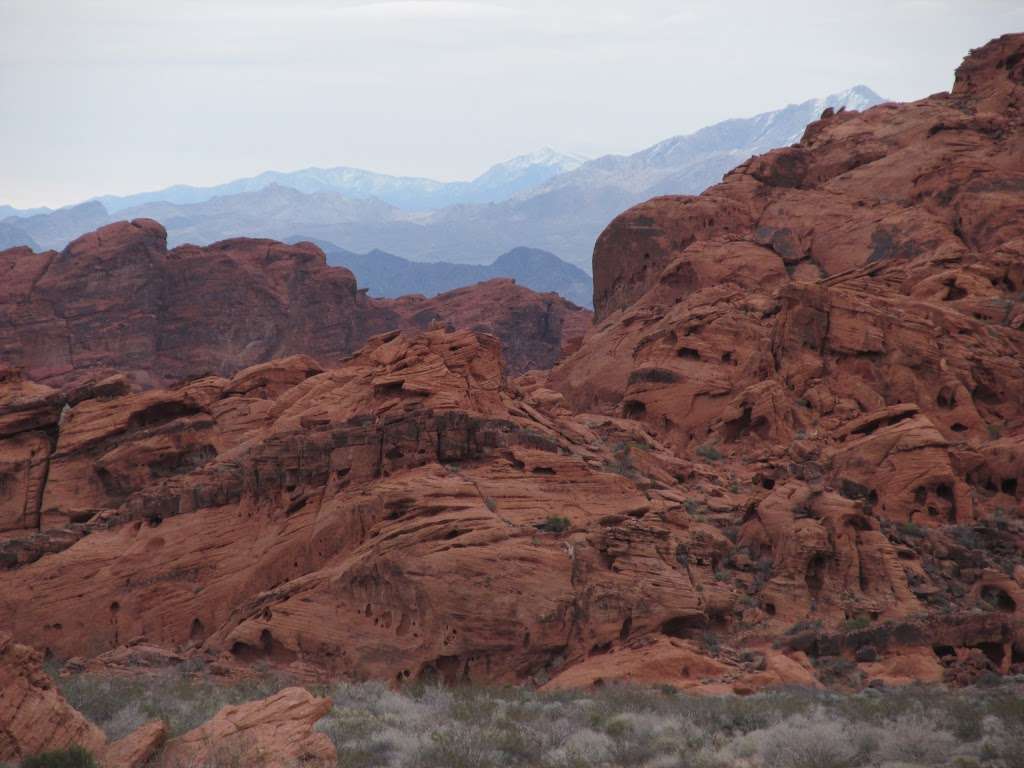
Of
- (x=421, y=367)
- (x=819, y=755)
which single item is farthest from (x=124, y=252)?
(x=819, y=755)

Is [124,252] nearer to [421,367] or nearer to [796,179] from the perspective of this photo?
[796,179]

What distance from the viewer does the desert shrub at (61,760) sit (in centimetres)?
1222

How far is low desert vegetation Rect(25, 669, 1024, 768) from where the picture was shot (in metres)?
13.6

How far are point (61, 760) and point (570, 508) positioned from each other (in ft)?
44.3

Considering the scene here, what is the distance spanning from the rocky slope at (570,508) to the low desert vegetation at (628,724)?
7.53 ft

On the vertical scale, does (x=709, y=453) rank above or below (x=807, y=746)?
below

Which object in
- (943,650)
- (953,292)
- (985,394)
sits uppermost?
(953,292)

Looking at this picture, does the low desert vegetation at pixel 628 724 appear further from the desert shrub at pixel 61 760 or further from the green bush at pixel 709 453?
the green bush at pixel 709 453

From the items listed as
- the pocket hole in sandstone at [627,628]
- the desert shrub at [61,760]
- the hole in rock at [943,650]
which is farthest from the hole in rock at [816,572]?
the desert shrub at [61,760]

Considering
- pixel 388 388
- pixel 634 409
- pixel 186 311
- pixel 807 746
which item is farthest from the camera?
pixel 186 311

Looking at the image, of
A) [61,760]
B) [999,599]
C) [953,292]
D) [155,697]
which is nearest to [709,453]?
[999,599]

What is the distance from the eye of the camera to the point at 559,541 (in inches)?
884

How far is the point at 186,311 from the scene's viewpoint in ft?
331

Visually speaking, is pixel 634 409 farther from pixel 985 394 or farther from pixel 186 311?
pixel 186 311
